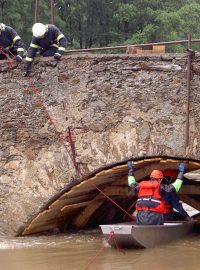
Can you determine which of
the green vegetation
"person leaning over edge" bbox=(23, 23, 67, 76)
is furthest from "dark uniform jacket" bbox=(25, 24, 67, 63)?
the green vegetation

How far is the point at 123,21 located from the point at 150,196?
22.3 meters

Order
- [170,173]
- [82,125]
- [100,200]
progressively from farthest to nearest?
[100,200] < [170,173] < [82,125]

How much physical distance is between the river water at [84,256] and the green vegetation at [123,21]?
63.6 ft

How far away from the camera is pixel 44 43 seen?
30.8ft

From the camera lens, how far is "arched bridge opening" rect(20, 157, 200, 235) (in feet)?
28.8

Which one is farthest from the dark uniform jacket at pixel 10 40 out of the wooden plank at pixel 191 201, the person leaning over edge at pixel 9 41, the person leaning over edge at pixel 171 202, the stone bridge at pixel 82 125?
the wooden plank at pixel 191 201

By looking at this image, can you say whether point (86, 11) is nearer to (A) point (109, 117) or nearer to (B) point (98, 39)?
(B) point (98, 39)

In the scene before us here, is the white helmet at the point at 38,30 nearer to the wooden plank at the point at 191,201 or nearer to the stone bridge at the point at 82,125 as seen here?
the stone bridge at the point at 82,125

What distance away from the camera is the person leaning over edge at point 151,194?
906 centimetres

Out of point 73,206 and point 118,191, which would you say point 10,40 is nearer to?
point 73,206

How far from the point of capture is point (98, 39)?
3022 cm

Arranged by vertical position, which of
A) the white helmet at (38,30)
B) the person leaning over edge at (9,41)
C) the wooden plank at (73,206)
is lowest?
the wooden plank at (73,206)


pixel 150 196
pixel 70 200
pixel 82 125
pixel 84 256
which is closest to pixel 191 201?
pixel 150 196

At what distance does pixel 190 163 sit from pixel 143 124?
0.85 metres
